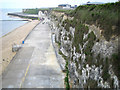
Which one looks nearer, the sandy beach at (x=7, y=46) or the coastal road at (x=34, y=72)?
the coastal road at (x=34, y=72)

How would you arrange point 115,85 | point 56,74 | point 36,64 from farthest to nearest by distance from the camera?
1. point 36,64
2. point 56,74
3. point 115,85

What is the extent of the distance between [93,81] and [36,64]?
12227 millimetres

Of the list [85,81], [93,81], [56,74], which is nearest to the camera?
[93,81]

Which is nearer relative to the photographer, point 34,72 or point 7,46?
point 34,72

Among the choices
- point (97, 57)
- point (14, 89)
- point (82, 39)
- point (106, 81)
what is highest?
point (82, 39)

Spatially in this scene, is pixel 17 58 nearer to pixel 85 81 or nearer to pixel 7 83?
pixel 7 83

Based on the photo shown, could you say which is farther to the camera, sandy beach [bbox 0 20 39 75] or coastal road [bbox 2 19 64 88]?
sandy beach [bbox 0 20 39 75]

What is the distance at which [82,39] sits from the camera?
45.4 feet

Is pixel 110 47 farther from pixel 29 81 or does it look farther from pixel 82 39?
pixel 29 81

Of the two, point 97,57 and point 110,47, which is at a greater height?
point 110,47

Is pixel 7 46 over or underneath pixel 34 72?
over

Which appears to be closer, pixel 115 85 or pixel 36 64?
pixel 115 85

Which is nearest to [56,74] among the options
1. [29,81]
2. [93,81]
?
[29,81]

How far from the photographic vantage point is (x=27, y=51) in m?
26.6
